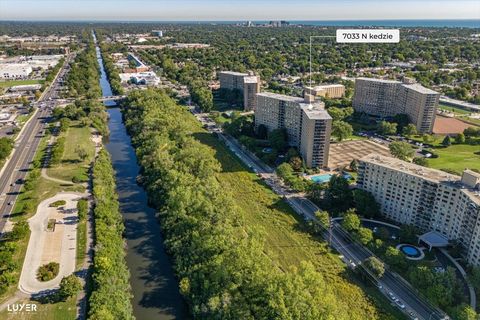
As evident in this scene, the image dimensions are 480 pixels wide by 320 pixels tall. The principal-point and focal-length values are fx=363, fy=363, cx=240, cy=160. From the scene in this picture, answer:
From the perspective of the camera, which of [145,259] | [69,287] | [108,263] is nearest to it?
[69,287]

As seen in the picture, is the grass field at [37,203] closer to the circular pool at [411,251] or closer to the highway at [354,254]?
the highway at [354,254]

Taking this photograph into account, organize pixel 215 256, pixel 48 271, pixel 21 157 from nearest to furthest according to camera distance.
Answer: pixel 215 256
pixel 48 271
pixel 21 157

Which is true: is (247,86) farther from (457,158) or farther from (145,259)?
(145,259)

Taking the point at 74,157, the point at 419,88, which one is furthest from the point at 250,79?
the point at 74,157

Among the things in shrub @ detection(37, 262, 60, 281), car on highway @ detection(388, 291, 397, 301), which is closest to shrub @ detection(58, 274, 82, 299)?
shrub @ detection(37, 262, 60, 281)

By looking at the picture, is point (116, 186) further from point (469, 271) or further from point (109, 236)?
point (469, 271)

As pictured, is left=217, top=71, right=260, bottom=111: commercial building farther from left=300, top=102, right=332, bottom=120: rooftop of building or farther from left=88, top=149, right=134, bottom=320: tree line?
left=88, top=149, right=134, bottom=320: tree line

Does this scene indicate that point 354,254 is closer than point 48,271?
No

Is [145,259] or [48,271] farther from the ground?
[48,271]
